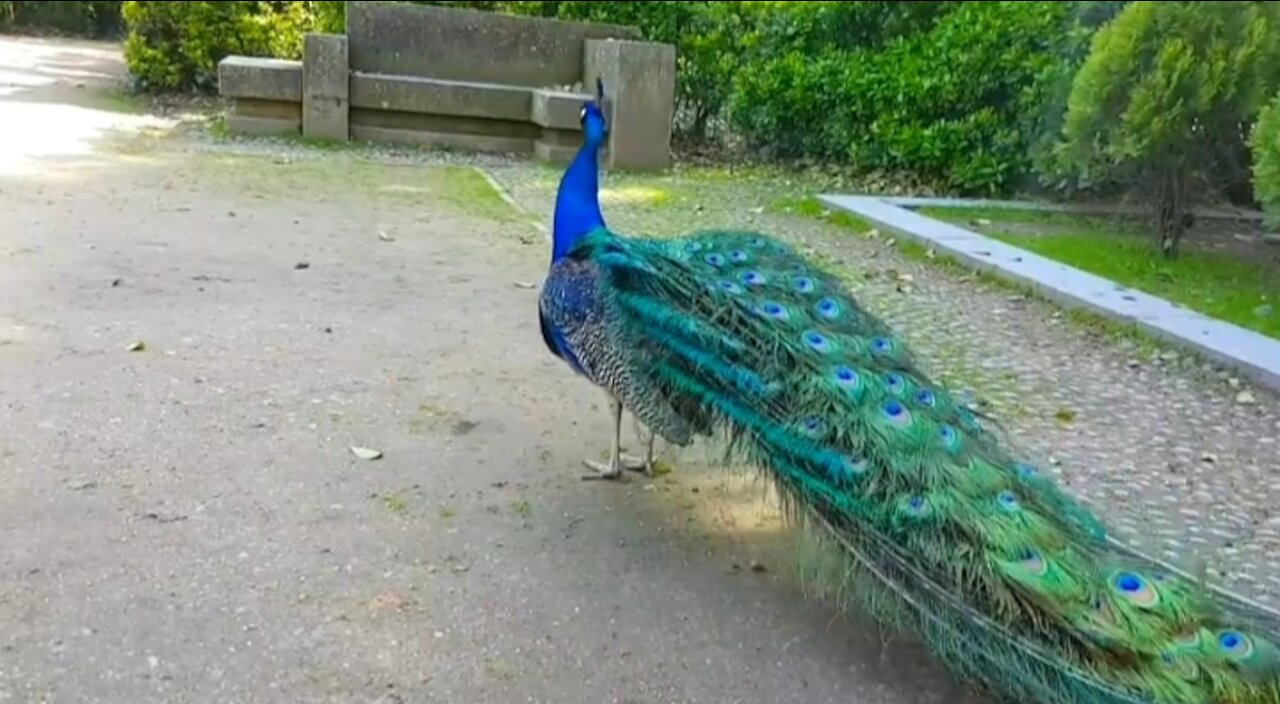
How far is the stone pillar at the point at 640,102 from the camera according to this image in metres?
11.7

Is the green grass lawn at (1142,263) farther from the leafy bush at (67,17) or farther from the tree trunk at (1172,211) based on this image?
the leafy bush at (67,17)

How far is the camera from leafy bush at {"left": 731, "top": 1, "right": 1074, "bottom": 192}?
10.5 m

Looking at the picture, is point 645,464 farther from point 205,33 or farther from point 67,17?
point 67,17

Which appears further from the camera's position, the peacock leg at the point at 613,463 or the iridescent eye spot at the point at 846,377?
the peacock leg at the point at 613,463

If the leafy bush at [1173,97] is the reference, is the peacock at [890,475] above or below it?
below

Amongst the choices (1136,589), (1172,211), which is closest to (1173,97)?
(1172,211)

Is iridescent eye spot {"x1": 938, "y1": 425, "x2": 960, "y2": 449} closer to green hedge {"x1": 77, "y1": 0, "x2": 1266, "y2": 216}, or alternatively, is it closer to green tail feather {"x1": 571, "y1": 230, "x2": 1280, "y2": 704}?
green tail feather {"x1": 571, "y1": 230, "x2": 1280, "y2": 704}

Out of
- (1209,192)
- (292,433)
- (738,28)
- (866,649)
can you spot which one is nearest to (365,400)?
(292,433)

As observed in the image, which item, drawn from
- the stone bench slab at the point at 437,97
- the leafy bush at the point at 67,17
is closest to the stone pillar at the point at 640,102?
the stone bench slab at the point at 437,97

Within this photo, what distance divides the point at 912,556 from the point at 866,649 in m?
0.47

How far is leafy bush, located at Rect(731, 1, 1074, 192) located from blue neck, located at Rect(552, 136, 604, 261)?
672 centimetres

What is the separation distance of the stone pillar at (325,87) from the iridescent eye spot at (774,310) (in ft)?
30.3

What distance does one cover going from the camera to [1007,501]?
288cm

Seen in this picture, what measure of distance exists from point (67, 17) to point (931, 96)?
22.2 metres
